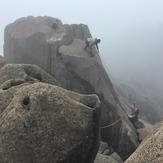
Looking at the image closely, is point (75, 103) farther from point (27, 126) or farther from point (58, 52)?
point (58, 52)

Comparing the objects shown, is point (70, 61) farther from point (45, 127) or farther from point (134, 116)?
point (45, 127)

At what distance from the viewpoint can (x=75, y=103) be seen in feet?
63.8

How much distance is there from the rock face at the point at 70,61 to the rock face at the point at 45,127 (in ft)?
54.1

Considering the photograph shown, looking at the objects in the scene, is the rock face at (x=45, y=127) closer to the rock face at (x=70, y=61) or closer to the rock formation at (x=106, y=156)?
the rock formation at (x=106, y=156)

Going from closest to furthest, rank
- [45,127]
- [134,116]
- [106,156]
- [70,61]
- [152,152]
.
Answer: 1. [152,152]
2. [45,127]
3. [106,156]
4. [70,61]
5. [134,116]

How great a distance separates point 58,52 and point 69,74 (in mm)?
2636

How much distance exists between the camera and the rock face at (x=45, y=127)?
1803 cm

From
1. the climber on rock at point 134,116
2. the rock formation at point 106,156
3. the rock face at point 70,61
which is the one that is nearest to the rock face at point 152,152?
the rock formation at point 106,156

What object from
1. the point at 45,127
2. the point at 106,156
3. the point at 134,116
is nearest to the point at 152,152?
the point at 45,127

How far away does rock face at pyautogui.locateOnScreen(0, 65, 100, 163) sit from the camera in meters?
18.0

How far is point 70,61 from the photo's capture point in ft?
130

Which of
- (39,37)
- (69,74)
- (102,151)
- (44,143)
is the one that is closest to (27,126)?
(44,143)

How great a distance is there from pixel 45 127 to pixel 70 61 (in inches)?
860

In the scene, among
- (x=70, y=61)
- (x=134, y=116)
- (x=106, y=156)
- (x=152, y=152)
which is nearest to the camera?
(x=152, y=152)
